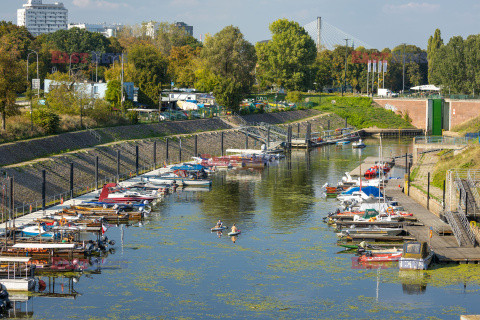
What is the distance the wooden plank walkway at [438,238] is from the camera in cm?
4931

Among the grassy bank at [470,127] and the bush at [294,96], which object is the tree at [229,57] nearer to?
the bush at [294,96]

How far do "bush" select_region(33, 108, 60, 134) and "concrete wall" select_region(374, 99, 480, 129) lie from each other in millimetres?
87795

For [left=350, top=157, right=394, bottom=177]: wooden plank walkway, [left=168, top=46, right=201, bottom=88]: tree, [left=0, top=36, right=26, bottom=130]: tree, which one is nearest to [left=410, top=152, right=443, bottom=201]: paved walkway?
[left=350, top=157, right=394, bottom=177]: wooden plank walkway

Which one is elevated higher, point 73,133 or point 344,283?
point 73,133

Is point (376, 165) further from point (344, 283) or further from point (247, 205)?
point (344, 283)

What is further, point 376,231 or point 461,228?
point 376,231

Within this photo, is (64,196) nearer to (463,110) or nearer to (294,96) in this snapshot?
(463,110)

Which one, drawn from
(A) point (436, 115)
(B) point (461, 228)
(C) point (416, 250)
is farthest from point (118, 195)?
(A) point (436, 115)

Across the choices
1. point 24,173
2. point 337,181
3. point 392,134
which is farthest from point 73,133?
point 392,134

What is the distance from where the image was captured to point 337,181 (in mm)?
87000

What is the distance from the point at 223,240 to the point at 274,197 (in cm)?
2025

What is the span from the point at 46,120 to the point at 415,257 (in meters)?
50.2

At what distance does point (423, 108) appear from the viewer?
15488 cm

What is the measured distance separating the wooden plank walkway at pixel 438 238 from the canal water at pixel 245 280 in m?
1.05
